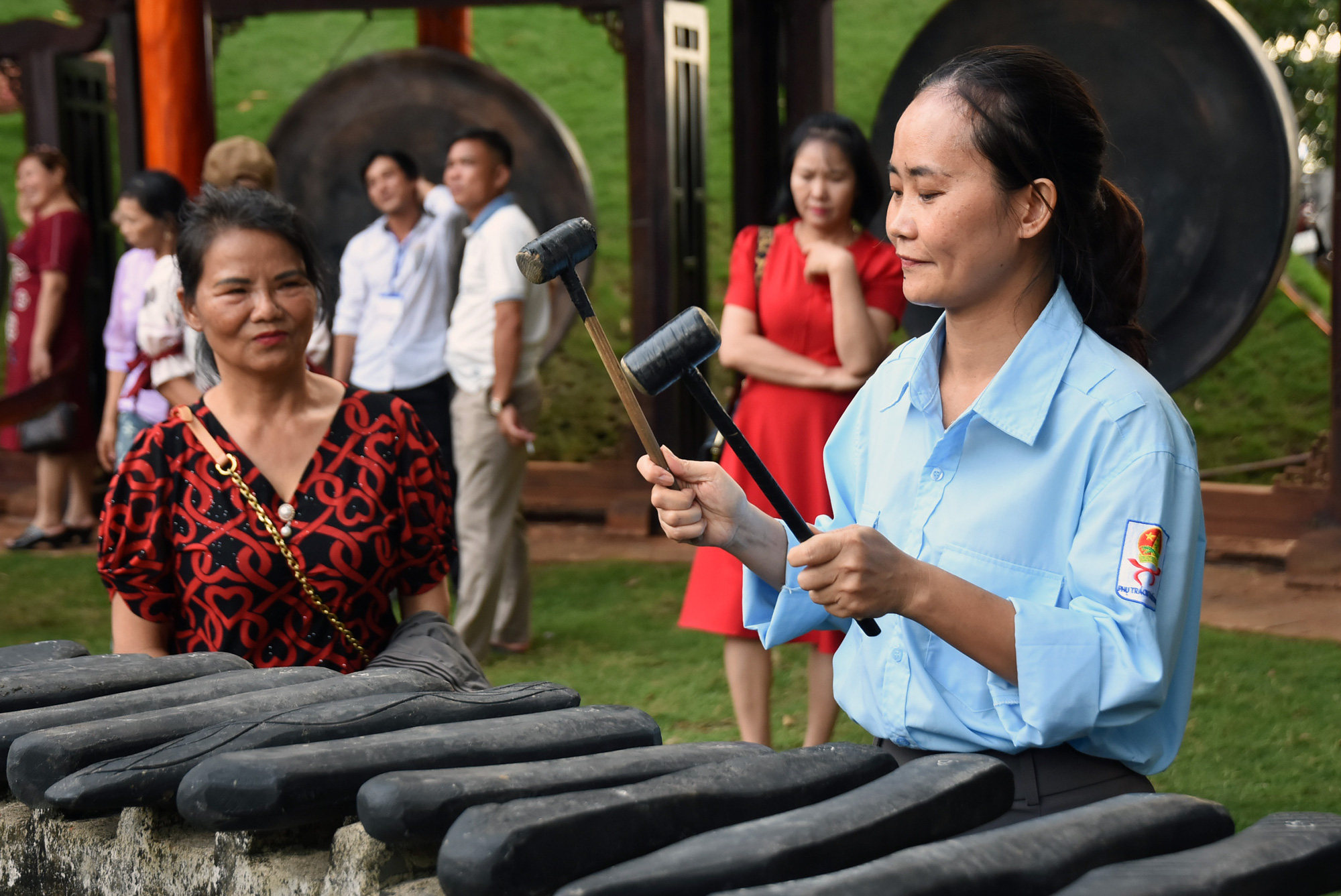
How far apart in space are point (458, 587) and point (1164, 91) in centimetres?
297

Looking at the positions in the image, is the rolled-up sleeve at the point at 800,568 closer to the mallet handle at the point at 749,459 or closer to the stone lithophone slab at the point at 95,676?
the mallet handle at the point at 749,459

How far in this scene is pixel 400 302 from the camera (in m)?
4.69

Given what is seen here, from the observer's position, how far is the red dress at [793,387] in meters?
3.30

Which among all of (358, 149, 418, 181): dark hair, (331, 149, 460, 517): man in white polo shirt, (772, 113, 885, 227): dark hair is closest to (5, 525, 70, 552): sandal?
(331, 149, 460, 517): man in white polo shirt

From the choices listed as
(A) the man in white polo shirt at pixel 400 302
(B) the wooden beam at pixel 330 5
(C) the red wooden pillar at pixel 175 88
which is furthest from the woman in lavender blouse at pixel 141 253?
(B) the wooden beam at pixel 330 5

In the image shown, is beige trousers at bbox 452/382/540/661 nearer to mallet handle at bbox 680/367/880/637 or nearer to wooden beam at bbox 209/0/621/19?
wooden beam at bbox 209/0/621/19

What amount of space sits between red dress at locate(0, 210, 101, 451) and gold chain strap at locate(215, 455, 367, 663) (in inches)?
195

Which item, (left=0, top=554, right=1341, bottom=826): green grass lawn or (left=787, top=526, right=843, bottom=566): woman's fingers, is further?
(left=0, top=554, right=1341, bottom=826): green grass lawn

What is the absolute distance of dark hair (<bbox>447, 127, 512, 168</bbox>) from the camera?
451cm

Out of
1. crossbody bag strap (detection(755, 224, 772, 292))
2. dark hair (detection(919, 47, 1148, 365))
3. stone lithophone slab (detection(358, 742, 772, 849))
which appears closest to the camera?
stone lithophone slab (detection(358, 742, 772, 849))

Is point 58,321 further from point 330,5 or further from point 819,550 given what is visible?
point 819,550

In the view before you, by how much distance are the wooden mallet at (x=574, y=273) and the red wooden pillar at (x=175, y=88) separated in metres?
4.90

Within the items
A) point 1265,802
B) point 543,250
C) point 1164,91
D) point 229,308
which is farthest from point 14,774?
point 1164,91

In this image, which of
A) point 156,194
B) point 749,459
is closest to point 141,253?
point 156,194
